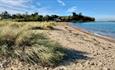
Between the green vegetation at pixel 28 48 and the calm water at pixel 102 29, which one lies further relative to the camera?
the calm water at pixel 102 29

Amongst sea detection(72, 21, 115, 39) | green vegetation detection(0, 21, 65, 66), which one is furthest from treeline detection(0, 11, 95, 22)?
green vegetation detection(0, 21, 65, 66)

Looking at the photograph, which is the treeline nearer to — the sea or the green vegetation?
the sea

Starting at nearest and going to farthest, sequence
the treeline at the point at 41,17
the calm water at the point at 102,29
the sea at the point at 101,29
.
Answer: the sea at the point at 101,29 < the calm water at the point at 102,29 < the treeline at the point at 41,17

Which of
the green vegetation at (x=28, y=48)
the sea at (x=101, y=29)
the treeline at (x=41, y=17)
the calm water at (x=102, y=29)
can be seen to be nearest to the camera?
the green vegetation at (x=28, y=48)

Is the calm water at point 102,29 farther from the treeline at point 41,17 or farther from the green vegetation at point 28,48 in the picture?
the treeline at point 41,17

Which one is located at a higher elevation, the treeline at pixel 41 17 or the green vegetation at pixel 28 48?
the green vegetation at pixel 28 48

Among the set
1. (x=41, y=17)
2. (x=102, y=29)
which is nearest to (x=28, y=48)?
(x=102, y=29)

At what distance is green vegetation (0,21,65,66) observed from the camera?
241 inches

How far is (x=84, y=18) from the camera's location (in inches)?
4478

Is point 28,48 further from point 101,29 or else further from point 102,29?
point 102,29

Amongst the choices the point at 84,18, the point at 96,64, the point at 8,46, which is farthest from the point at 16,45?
the point at 84,18

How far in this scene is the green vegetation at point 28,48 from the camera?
20.0ft

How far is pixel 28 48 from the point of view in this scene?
256 inches

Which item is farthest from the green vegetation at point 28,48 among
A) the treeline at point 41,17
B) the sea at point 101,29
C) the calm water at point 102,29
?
the treeline at point 41,17
